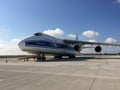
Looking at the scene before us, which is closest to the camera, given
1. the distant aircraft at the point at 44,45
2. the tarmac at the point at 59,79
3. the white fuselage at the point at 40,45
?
the tarmac at the point at 59,79

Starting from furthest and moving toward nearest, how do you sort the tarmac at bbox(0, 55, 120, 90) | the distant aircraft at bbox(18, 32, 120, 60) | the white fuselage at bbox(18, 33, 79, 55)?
the distant aircraft at bbox(18, 32, 120, 60)
the white fuselage at bbox(18, 33, 79, 55)
the tarmac at bbox(0, 55, 120, 90)

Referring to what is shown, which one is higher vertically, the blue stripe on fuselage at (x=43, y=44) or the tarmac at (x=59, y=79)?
the blue stripe on fuselage at (x=43, y=44)

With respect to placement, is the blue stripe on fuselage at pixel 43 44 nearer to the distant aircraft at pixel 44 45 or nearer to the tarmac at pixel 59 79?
the distant aircraft at pixel 44 45

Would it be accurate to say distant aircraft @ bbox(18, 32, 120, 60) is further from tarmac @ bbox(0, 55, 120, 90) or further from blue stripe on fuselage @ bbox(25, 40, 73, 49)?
tarmac @ bbox(0, 55, 120, 90)

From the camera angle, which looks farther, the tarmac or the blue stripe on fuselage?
the blue stripe on fuselage

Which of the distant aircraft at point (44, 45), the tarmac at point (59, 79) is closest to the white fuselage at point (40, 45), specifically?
the distant aircraft at point (44, 45)

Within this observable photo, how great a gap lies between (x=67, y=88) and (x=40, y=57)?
2701 centimetres

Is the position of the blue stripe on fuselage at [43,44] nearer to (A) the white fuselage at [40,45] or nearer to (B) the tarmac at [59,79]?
(A) the white fuselage at [40,45]

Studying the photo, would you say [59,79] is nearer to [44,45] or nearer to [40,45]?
[40,45]

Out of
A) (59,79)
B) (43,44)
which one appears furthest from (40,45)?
(59,79)

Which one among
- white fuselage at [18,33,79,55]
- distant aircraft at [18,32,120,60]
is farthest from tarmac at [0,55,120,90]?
distant aircraft at [18,32,120,60]

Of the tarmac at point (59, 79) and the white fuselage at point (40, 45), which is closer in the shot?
the tarmac at point (59, 79)

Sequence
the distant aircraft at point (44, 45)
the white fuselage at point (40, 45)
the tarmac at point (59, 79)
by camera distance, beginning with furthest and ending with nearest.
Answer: the distant aircraft at point (44, 45) < the white fuselage at point (40, 45) < the tarmac at point (59, 79)

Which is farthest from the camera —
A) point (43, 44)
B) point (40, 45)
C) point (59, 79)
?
point (43, 44)
